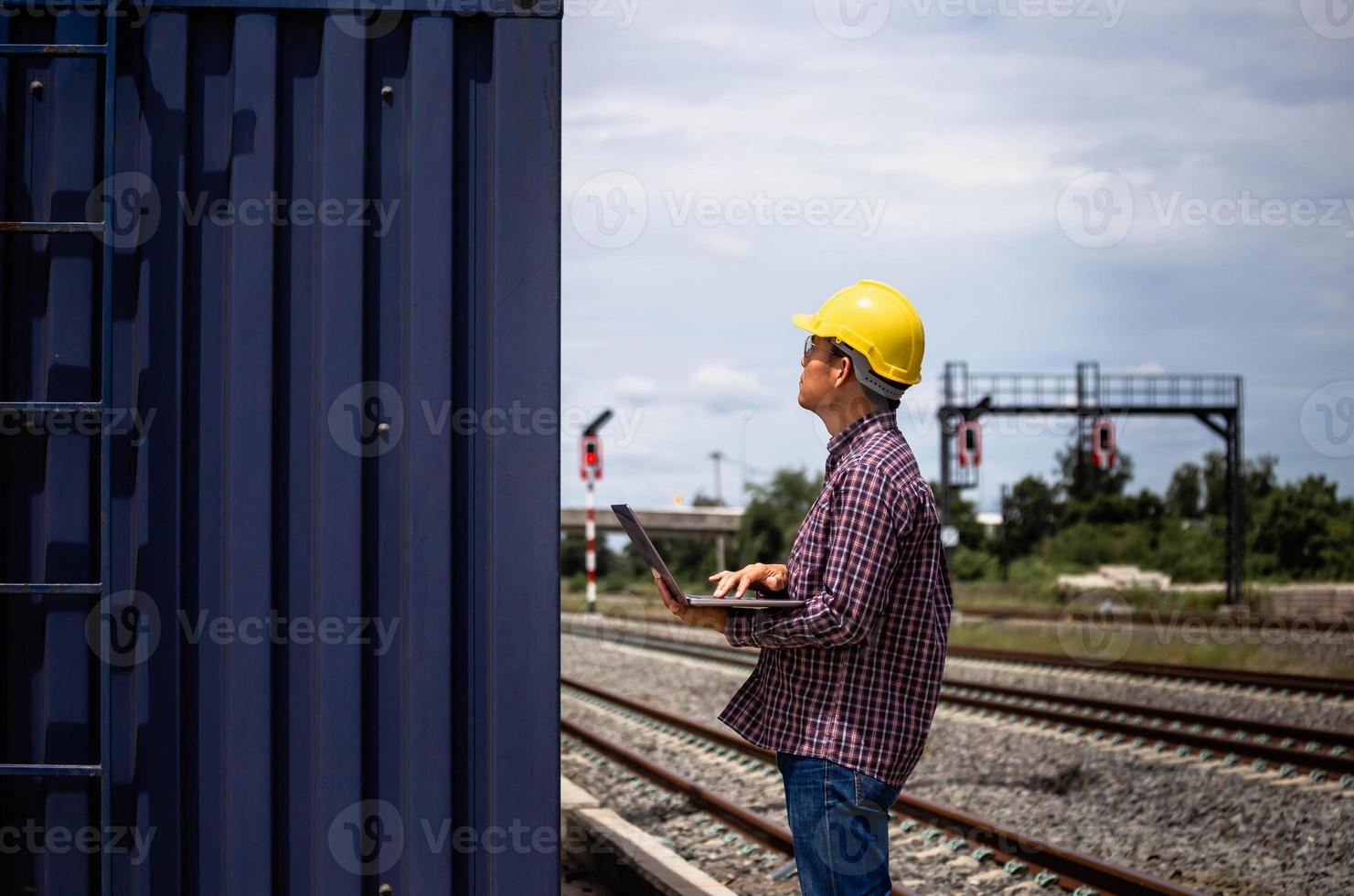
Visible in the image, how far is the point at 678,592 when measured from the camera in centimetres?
307

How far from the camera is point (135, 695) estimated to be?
3.34 meters

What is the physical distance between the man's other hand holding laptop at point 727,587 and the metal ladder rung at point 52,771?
1.47m

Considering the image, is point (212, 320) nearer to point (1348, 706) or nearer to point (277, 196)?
point (277, 196)

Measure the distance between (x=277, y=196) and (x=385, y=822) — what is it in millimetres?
1673

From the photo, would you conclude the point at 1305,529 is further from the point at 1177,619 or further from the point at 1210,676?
the point at 1210,676

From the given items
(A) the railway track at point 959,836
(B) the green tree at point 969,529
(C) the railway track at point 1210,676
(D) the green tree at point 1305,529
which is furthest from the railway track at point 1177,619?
(B) the green tree at point 969,529

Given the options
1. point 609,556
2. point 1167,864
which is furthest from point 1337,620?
point 609,556

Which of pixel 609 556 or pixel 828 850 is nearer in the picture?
pixel 828 850

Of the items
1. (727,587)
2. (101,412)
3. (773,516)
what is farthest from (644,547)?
(773,516)

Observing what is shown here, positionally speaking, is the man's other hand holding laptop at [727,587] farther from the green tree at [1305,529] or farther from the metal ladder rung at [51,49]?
the green tree at [1305,529]

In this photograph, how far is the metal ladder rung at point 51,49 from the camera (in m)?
3.31

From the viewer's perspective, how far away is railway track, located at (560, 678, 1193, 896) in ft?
20.7

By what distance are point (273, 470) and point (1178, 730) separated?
10.0 metres

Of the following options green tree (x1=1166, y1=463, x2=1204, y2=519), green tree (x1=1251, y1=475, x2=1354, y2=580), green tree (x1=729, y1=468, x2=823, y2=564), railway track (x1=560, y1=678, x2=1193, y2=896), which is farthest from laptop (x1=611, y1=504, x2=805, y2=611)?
green tree (x1=1166, y1=463, x2=1204, y2=519)
